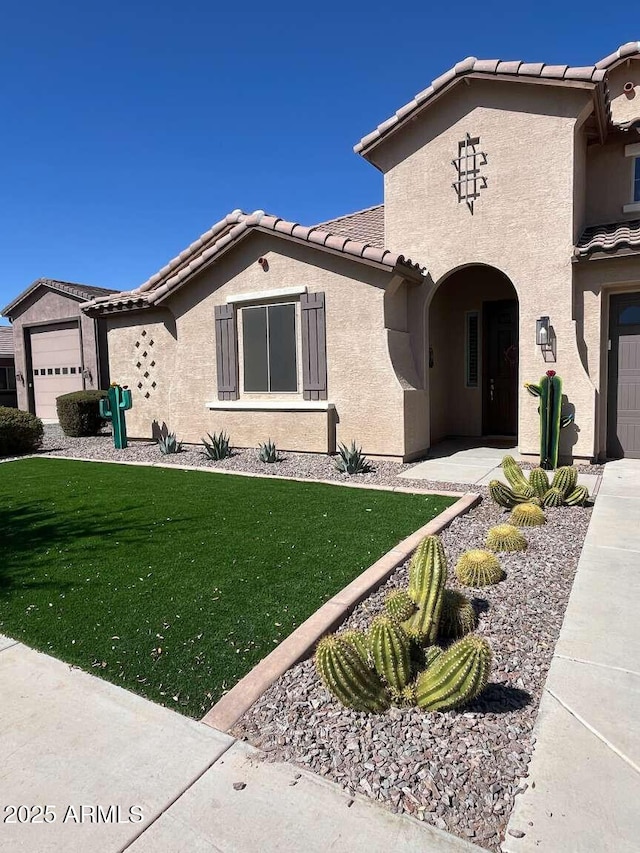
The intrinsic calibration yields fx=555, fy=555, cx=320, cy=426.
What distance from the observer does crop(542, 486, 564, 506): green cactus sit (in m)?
6.87

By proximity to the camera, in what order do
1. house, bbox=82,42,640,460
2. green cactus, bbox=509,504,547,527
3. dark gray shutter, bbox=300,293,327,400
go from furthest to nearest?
dark gray shutter, bbox=300,293,327,400, house, bbox=82,42,640,460, green cactus, bbox=509,504,547,527

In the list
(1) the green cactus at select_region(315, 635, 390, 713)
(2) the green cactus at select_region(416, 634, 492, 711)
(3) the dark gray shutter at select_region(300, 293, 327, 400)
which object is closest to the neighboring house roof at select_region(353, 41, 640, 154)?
(3) the dark gray shutter at select_region(300, 293, 327, 400)

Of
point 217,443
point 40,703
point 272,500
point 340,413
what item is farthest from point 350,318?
point 40,703

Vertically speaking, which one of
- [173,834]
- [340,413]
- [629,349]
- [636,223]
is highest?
[636,223]

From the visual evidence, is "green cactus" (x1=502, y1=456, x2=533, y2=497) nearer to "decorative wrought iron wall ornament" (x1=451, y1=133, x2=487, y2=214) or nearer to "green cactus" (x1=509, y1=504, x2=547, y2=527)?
"green cactus" (x1=509, y1=504, x2=547, y2=527)

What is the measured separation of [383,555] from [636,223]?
8498mm

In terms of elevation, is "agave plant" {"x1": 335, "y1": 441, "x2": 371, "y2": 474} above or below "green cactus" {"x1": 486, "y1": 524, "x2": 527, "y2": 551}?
above

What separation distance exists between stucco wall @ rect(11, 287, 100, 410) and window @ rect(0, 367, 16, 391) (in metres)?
4.11

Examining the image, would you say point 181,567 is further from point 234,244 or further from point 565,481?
point 234,244

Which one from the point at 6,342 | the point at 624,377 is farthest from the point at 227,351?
the point at 6,342

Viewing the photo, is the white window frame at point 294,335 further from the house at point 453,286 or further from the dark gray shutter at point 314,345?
the dark gray shutter at point 314,345

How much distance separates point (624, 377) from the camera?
9.95 metres

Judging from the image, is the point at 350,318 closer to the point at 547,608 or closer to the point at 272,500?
the point at 272,500

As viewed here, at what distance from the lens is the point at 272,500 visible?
25.2ft
